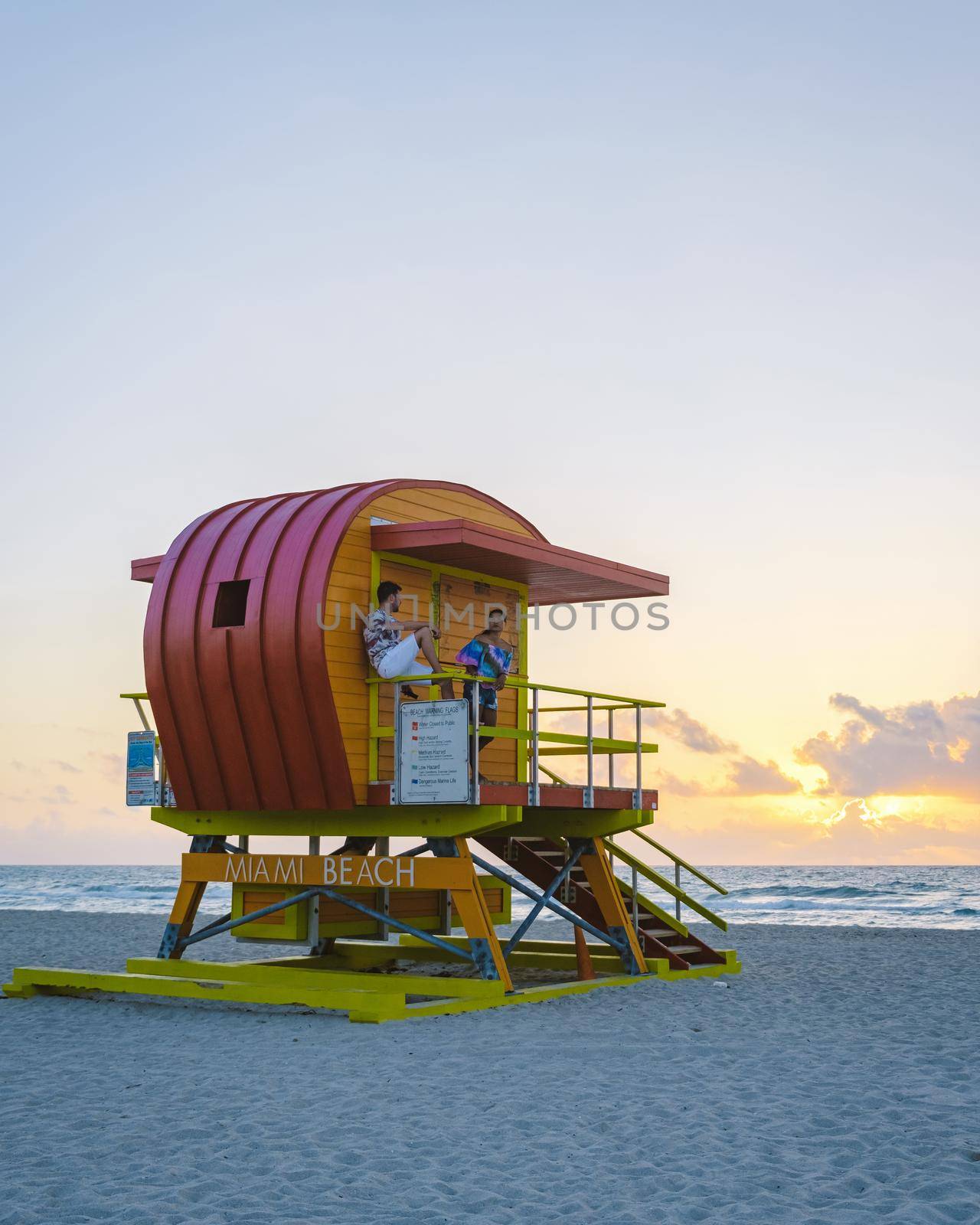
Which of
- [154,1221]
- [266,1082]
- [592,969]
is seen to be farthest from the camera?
[592,969]

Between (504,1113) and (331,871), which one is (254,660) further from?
(504,1113)

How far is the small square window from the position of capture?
14328mm

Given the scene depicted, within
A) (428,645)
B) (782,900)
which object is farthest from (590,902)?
(782,900)

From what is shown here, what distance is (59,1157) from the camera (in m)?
7.54

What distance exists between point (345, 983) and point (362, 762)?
2.26 m

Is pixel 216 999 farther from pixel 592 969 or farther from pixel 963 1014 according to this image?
pixel 963 1014

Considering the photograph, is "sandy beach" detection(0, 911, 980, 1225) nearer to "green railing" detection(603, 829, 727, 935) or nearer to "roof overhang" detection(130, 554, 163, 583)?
"green railing" detection(603, 829, 727, 935)

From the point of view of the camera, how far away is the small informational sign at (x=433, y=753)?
1302 cm

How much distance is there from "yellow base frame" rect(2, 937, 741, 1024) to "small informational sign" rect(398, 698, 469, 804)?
184cm

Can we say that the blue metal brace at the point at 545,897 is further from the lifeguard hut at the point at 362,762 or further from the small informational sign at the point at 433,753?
the small informational sign at the point at 433,753

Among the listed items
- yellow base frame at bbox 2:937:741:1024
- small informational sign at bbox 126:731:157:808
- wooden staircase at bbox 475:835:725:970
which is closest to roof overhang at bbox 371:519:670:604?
wooden staircase at bbox 475:835:725:970

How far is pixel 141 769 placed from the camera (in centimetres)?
1593

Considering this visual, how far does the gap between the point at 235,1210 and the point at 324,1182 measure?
1.97ft

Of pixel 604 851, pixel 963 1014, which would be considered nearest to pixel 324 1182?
pixel 963 1014
